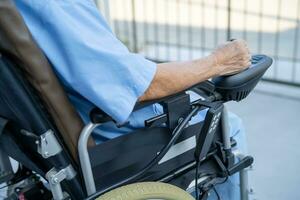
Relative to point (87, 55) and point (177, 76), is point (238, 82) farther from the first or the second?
point (87, 55)

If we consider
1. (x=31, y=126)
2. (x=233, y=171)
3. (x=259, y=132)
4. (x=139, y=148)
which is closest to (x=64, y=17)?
(x=31, y=126)

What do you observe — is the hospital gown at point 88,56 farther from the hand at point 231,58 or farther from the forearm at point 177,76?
the hand at point 231,58

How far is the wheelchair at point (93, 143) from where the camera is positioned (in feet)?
3.52

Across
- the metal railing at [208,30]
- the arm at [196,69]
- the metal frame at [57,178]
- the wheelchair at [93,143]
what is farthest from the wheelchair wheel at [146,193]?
the metal railing at [208,30]

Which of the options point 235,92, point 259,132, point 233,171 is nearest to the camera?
point 235,92

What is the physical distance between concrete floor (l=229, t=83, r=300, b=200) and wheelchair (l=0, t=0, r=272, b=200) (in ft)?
2.06

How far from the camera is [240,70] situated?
1329 mm

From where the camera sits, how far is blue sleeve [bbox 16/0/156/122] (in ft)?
3.54

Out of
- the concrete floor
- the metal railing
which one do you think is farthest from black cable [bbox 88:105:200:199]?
the metal railing

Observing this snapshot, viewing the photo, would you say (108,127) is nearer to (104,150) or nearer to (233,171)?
(104,150)

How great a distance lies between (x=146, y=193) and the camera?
1.17 metres

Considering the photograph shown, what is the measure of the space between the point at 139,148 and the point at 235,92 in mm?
327

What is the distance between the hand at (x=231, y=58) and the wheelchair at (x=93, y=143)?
0.08ft

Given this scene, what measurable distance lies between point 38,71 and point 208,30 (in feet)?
10.9
